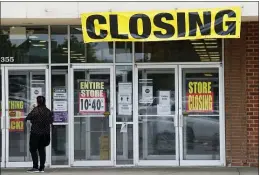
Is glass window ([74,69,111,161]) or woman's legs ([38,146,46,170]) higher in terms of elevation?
glass window ([74,69,111,161])

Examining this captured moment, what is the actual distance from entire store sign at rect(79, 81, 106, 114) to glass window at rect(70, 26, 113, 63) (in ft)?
1.74

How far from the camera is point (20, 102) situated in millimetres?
12023

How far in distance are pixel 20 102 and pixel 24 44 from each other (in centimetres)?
136

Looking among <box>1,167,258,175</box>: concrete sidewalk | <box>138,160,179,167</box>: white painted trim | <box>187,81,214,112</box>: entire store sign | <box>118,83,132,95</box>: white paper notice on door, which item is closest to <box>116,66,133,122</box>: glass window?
<box>118,83,132,95</box>: white paper notice on door

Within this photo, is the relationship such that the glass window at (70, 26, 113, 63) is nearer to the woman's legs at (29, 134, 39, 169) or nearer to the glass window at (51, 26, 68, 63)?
the glass window at (51, 26, 68, 63)

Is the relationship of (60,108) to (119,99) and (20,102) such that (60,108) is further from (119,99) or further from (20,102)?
(119,99)

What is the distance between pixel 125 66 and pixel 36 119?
240cm

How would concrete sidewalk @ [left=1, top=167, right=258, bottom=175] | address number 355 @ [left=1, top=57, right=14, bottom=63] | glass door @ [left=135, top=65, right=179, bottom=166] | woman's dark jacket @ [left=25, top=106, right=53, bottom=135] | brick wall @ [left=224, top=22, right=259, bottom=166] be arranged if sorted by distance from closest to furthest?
concrete sidewalk @ [left=1, top=167, right=258, bottom=175] → woman's dark jacket @ [left=25, top=106, right=53, bottom=135] → brick wall @ [left=224, top=22, right=259, bottom=166] → glass door @ [left=135, top=65, right=179, bottom=166] → address number 355 @ [left=1, top=57, right=14, bottom=63]

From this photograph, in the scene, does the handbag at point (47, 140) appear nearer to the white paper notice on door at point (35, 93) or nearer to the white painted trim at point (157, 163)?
the white paper notice on door at point (35, 93)

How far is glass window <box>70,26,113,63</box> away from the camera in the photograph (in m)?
11.9

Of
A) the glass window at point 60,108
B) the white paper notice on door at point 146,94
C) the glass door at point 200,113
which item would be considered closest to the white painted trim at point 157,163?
the glass door at point 200,113

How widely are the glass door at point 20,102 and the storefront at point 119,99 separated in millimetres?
23

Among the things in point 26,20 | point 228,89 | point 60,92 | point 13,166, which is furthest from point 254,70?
point 13,166

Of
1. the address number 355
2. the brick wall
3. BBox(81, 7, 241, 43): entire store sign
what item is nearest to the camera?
BBox(81, 7, 241, 43): entire store sign
